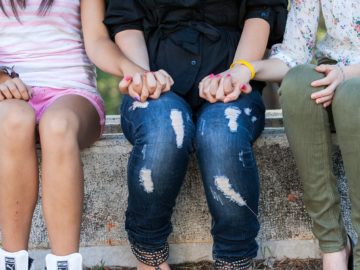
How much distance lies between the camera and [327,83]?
9.32 ft

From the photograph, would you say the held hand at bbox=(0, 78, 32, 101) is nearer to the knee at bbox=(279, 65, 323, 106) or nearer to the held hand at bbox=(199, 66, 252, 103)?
the held hand at bbox=(199, 66, 252, 103)

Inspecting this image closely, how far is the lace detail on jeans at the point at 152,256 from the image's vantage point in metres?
2.98

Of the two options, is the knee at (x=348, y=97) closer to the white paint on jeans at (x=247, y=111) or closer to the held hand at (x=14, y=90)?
the white paint on jeans at (x=247, y=111)

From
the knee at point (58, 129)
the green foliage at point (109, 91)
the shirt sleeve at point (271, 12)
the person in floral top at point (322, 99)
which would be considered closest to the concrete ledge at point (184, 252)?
the person in floral top at point (322, 99)

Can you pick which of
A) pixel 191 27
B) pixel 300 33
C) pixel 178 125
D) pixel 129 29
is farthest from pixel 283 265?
pixel 129 29

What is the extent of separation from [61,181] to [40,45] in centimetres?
79

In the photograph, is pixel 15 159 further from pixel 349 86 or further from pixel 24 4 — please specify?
pixel 349 86

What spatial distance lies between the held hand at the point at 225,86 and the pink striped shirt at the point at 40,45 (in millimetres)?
636

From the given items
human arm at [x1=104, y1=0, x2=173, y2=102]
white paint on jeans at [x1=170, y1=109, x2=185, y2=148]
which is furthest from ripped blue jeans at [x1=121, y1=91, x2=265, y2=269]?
human arm at [x1=104, y1=0, x2=173, y2=102]

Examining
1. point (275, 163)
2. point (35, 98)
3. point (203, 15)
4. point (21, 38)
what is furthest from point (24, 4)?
point (275, 163)

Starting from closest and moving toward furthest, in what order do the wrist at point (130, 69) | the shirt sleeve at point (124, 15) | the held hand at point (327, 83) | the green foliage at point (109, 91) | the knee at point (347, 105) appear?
the knee at point (347, 105)
the held hand at point (327, 83)
the wrist at point (130, 69)
the shirt sleeve at point (124, 15)
the green foliage at point (109, 91)

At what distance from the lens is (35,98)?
319 cm

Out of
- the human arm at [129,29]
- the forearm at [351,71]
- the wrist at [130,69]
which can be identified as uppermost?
the human arm at [129,29]

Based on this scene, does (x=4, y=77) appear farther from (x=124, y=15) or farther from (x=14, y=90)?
(x=124, y=15)
